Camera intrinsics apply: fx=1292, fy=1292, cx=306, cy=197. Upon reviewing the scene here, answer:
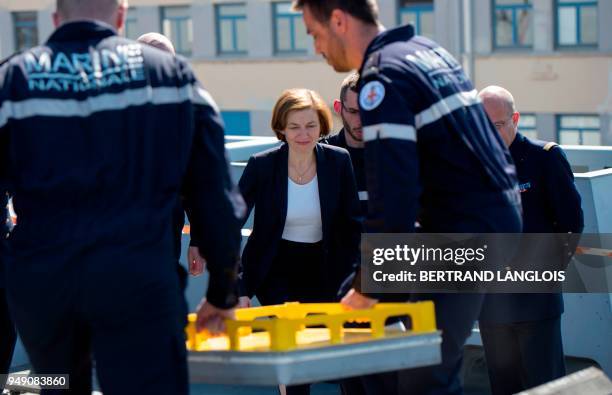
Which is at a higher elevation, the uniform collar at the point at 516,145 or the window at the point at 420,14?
the window at the point at 420,14

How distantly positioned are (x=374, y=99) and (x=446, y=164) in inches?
14.5

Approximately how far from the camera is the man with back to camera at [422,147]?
14.1 feet

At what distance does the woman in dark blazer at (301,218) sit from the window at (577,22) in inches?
1060

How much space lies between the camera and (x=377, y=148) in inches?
170

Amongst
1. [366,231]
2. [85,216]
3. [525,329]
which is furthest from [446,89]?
[525,329]

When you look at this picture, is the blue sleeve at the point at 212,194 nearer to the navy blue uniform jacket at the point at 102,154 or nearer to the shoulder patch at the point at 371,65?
the navy blue uniform jacket at the point at 102,154

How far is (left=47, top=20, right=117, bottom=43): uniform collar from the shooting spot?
4086 millimetres

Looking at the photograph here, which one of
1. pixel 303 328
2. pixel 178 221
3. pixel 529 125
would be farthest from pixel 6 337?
pixel 529 125

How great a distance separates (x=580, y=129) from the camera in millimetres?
32969

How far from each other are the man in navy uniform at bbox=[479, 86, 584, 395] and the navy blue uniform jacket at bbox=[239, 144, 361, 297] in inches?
29.9

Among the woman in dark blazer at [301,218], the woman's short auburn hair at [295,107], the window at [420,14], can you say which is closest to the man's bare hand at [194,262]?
the woman in dark blazer at [301,218]

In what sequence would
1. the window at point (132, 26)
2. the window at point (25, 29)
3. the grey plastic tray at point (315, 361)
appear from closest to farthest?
the grey plastic tray at point (315, 361), the window at point (132, 26), the window at point (25, 29)

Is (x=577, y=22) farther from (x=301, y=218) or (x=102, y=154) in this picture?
(x=102, y=154)

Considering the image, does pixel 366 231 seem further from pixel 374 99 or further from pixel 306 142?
pixel 306 142
